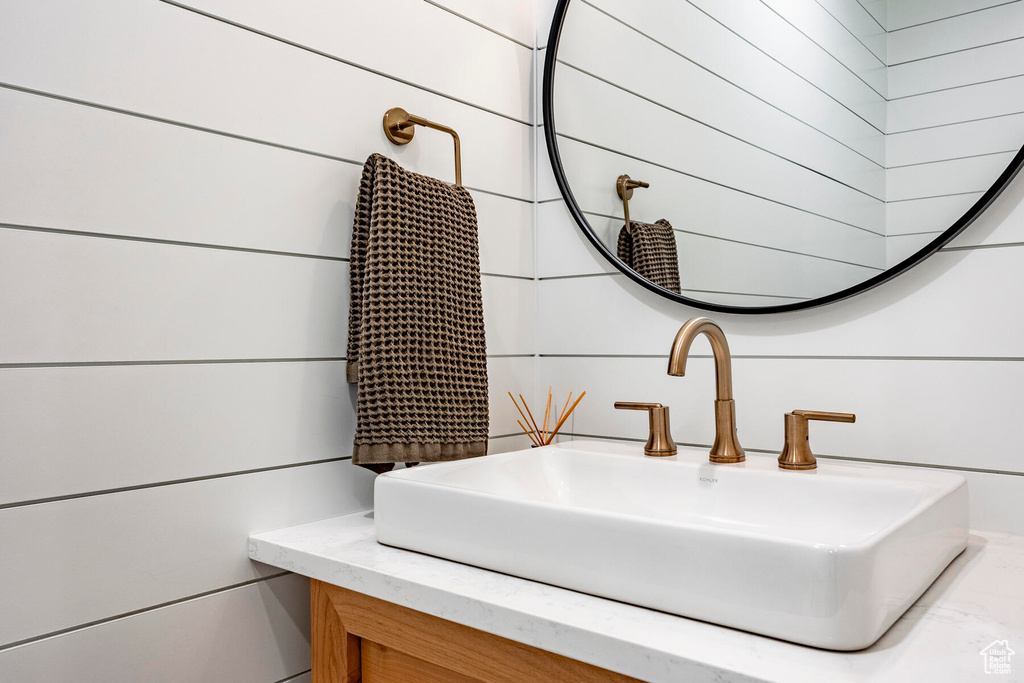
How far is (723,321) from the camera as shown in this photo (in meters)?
1.25

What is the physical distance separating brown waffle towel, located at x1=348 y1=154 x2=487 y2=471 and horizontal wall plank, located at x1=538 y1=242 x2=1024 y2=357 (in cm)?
32

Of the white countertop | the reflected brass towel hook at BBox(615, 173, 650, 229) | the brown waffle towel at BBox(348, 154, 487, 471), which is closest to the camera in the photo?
the white countertop

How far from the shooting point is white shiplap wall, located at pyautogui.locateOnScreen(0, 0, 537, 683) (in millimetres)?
807

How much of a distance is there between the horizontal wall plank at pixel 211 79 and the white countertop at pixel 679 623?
23.8 inches

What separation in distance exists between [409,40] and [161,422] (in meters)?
0.77

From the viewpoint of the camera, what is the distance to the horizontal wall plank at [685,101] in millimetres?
1117

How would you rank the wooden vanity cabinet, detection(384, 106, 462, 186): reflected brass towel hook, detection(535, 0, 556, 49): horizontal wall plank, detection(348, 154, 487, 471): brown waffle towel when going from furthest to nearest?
detection(535, 0, 556, 49): horizontal wall plank < detection(384, 106, 462, 186): reflected brass towel hook < detection(348, 154, 487, 471): brown waffle towel < the wooden vanity cabinet

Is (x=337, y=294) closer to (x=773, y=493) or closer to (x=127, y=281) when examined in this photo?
(x=127, y=281)

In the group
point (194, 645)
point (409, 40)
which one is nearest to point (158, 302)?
point (194, 645)

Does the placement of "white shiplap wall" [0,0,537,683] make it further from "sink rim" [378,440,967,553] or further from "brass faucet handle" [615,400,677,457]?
"brass faucet handle" [615,400,677,457]

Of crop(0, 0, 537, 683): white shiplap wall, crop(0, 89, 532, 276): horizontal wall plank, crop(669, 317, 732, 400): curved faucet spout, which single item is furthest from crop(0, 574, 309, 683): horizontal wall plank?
crop(669, 317, 732, 400): curved faucet spout

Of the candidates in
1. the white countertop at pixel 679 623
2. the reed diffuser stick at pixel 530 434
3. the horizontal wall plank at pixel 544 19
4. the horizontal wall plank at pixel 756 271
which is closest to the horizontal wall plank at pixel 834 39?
the horizontal wall plank at pixel 756 271

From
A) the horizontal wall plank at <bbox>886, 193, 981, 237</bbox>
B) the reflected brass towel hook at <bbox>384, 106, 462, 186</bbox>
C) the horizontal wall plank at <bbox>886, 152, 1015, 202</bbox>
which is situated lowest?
the horizontal wall plank at <bbox>886, 193, 981, 237</bbox>

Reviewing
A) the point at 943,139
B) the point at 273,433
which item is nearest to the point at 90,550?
the point at 273,433
